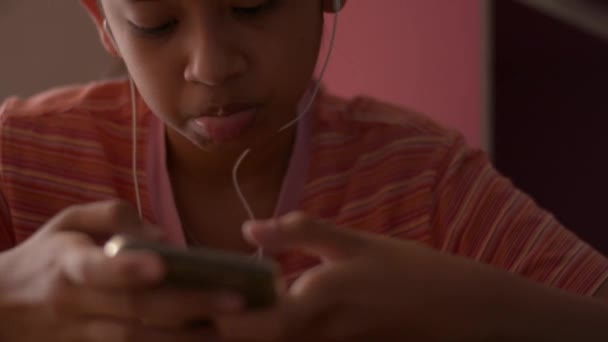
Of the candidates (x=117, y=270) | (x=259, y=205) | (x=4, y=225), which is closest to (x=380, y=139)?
(x=259, y=205)

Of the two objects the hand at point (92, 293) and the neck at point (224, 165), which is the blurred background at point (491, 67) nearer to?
the neck at point (224, 165)

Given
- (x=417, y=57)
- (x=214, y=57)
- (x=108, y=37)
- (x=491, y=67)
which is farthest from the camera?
(x=417, y=57)

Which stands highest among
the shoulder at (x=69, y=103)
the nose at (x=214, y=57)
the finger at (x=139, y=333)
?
the nose at (x=214, y=57)

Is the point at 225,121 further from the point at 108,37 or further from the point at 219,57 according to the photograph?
the point at 108,37

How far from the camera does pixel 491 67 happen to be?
1443 millimetres

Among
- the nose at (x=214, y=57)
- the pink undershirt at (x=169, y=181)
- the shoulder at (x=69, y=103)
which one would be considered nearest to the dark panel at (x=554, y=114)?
the pink undershirt at (x=169, y=181)

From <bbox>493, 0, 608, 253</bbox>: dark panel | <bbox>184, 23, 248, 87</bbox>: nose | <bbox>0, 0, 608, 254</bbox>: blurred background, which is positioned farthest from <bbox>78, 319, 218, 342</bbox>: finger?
<bbox>493, 0, 608, 253</bbox>: dark panel

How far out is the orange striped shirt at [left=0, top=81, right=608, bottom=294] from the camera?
867 millimetres

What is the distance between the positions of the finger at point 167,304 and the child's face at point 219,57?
0.81ft

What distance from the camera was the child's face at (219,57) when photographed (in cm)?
67

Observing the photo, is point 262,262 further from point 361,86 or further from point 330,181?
point 361,86

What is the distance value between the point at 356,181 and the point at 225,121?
0.27 meters

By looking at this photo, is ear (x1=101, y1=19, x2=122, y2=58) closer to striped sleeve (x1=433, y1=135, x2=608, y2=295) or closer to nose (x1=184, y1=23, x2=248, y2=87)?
nose (x1=184, y1=23, x2=248, y2=87)

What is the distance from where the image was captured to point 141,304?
49 cm
